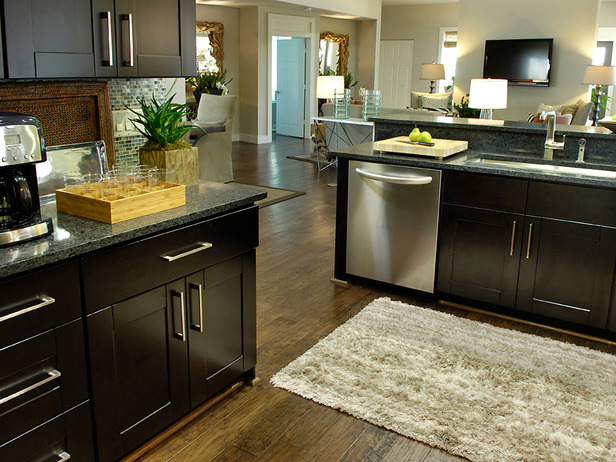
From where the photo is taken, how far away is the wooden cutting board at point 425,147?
3.49 metres

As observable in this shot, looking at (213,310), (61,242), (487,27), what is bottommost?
(213,310)

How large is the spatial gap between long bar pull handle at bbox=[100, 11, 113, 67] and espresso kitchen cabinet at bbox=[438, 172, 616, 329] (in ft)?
6.55

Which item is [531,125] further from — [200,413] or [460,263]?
[200,413]

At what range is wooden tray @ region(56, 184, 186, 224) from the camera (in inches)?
77.2

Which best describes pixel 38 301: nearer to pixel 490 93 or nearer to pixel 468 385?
pixel 468 385

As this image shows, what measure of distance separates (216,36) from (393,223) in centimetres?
768

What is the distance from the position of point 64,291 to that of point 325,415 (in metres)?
1.21

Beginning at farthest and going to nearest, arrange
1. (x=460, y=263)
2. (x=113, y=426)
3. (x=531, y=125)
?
1. (x=531, y=125)
2. (x=460, y=263)
3. (x=113, y=426)

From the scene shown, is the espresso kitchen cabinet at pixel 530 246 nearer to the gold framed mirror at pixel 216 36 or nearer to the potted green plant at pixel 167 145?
the potted green plant at pixel 167 145

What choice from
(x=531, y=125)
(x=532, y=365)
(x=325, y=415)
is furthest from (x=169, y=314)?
(x=531, y=125)

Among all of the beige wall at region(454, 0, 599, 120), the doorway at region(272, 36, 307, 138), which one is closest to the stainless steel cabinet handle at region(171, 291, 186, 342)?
the beige wall at region(454, 0, 599, 120)

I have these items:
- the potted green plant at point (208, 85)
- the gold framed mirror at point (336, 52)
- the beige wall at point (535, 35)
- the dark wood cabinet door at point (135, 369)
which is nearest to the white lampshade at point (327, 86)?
the potted green plant at point (208, 85)

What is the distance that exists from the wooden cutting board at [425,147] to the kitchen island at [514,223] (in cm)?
4

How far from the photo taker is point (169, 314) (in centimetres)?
211
